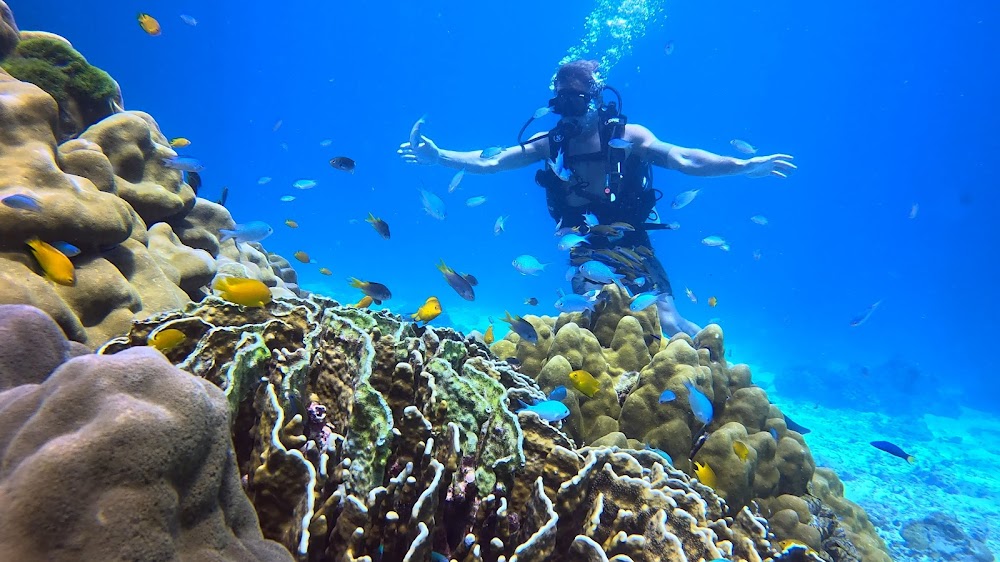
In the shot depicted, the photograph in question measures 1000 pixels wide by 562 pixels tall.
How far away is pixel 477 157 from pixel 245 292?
244 inches

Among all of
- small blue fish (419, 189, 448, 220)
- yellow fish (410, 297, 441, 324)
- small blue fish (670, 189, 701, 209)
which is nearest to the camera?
yellow fish (410, 297, 441, 324)

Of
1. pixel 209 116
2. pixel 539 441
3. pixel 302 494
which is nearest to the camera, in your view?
pixel 302 494

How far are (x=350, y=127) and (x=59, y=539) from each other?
118895 mm

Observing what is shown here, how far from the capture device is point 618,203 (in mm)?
8289

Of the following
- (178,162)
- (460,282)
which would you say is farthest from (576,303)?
(178,162)

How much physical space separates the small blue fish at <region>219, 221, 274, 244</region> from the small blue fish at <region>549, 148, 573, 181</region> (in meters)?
4.99

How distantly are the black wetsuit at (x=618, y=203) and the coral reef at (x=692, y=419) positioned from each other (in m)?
2.47

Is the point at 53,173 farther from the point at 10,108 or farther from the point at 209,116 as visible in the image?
the point at 209,116

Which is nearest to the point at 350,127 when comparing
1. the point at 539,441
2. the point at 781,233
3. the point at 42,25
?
the point at 42,25

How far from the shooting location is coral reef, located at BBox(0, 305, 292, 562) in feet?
3.61

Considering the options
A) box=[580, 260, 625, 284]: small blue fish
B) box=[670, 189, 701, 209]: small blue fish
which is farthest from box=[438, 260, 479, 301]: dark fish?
box=[670, 189, 701, 209]: small blue fish

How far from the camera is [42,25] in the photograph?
158 ft

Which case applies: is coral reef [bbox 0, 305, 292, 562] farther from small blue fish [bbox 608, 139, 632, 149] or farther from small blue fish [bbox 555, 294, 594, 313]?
small blue fish [bbox 608, 139, 632, 149]

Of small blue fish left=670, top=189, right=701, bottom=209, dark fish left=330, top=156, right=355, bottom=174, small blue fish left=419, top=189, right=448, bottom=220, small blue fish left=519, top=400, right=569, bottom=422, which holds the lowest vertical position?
small blue fish left=519, top=400, right=569, bottom=422
